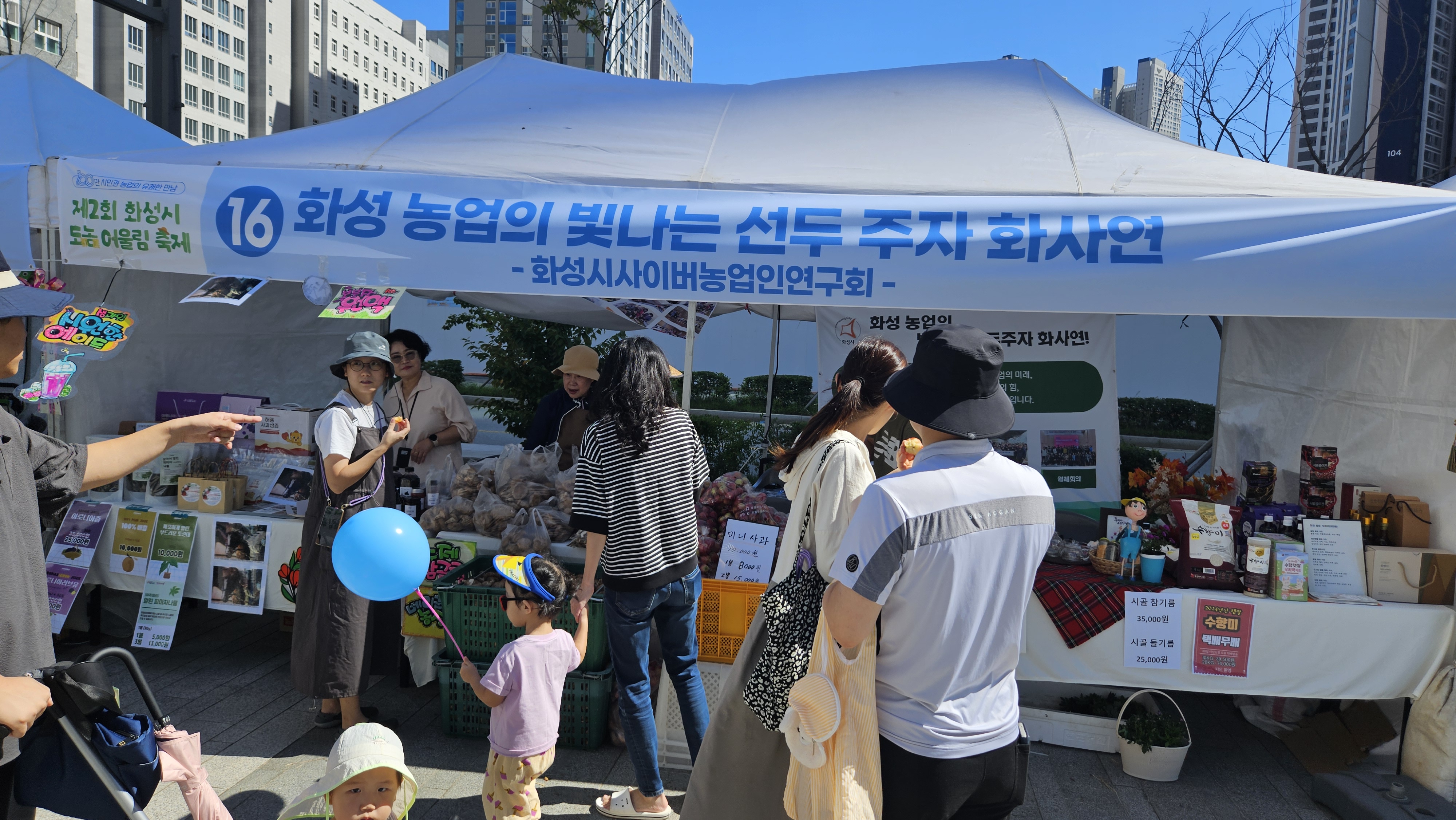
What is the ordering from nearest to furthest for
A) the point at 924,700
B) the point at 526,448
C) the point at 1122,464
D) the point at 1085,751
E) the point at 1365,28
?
the point at 924,700 → the point at 1085,751 → the point at 526,448 → the point at 1365,28 → the point at 1122,464

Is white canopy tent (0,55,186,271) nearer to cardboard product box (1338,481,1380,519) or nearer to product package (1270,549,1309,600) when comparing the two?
product package (1270,549,1309,600)

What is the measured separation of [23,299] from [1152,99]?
20362 mm

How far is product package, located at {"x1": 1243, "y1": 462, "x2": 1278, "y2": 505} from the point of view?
4.29 metres

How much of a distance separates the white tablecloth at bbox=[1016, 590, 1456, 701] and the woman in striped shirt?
5.10 ft

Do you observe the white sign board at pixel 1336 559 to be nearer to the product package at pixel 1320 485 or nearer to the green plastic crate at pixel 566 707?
the product package at pixel 1320 485

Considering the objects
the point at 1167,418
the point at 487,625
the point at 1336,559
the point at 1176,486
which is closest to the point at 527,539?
the point at 487,625

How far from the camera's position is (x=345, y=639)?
3.67m

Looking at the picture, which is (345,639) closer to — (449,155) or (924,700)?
(449,155)

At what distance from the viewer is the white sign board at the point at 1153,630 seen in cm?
368

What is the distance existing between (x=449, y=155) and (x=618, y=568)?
225 centimetres

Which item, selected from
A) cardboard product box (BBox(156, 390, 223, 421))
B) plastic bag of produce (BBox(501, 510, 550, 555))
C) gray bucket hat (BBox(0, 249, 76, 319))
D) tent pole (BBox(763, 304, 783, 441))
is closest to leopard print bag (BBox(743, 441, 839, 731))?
gray bucket hat (BBox(0, 249, 76, 319))

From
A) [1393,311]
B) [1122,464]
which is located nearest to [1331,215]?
[1393,311]

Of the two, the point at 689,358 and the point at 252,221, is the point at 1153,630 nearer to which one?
the point at 689,358

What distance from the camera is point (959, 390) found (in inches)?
71.2
